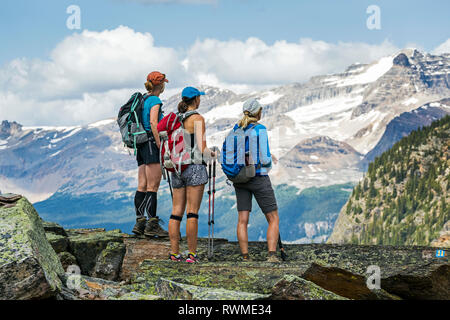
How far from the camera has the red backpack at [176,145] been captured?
11.1 metres

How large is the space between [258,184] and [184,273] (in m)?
2.54

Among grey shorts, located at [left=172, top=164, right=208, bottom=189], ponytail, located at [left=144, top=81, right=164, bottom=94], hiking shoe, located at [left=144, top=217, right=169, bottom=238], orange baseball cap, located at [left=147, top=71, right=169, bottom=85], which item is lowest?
hiking shoe, located at [left=144, top=217, right=169, bottom=238]

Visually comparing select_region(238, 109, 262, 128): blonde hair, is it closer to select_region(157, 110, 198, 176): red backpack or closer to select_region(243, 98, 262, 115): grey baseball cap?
select_region(243, 98, 262, 115): grey baseball cap

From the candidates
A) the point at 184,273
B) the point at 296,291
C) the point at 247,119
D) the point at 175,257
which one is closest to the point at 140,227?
the point at 175,257

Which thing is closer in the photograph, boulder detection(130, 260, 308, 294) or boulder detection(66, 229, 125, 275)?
boulder detection(130, 260, 308, 294)

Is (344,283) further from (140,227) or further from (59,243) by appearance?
(59,243)

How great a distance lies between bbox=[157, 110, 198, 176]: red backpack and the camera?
11.1 m

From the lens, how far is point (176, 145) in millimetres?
11242

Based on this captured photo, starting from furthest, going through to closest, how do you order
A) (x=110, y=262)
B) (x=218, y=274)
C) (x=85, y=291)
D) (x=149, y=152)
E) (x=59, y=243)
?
(x=149, y=152), (x=59, y=243), (x=110, y=262), (x=218, y=274), (x=85, y=291)

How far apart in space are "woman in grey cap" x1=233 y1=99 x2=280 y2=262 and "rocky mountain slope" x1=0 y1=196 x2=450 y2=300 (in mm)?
1127

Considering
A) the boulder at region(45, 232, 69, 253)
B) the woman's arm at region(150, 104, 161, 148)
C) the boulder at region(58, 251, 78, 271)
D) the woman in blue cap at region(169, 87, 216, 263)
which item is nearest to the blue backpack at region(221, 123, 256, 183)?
the woman in blue cap at region(169, 87, 216, 263)

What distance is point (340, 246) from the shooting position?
14180mm
